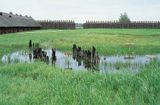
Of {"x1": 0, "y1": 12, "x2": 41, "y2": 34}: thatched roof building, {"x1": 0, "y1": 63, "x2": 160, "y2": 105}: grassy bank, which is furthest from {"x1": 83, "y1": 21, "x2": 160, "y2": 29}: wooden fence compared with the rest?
{"x1": 0, "y1": 63, "x2": 160, "y2": 105}: grassy bank

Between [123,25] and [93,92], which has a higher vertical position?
[93,92]

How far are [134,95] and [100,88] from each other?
1432mm

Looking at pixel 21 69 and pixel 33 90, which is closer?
pixel 33 90

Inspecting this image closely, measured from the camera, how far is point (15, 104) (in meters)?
10.3

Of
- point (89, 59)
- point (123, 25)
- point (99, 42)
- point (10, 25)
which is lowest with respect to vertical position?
point (123, 25)

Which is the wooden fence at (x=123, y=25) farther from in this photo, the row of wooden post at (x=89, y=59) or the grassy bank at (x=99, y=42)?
the row of wooden post at (x=89, y=59)

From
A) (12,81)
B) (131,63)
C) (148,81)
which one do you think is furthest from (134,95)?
(131,63)

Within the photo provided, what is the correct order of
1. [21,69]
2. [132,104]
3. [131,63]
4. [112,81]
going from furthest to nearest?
[131,63] < [21,69] < [112,81] < [132,104]

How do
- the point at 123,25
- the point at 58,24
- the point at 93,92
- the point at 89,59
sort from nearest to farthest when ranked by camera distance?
1. the point at 93,92
2. the point at 89,59
3. the point at 123,25
4. the point at 58,24

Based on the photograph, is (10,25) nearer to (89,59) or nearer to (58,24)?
(58,24)

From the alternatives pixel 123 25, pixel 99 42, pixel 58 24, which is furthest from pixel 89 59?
pixel 58 24

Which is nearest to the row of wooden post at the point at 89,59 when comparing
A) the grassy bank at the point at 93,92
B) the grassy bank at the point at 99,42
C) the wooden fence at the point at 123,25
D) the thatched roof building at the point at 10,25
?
the grassy bank at the point at 99,42

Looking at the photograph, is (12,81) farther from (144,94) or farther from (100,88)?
(144,94)

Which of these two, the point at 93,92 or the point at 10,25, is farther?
the point at 10,25
